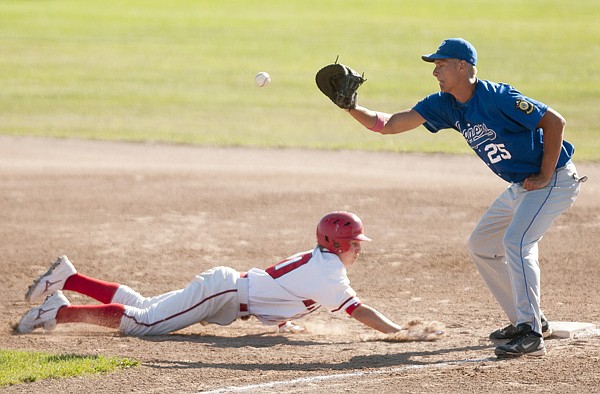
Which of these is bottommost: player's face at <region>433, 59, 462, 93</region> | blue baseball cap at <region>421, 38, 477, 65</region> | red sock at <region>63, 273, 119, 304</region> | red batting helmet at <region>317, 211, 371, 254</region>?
red sock at <region>63, 273, 119, 304</region>

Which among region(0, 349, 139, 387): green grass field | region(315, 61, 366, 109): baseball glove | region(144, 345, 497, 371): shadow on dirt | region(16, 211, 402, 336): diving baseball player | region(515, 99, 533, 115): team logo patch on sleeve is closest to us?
region(0, 349, 139, 387): green grass field

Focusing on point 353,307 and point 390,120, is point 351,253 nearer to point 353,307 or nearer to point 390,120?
point 353,307

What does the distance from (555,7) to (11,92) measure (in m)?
25.2

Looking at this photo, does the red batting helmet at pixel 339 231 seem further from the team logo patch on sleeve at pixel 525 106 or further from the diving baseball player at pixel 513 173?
the team logo patch on sleeve at pixel 525 106

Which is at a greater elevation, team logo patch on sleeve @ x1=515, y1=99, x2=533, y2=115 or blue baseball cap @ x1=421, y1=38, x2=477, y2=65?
blue baseball cap @ x1=421, y1=38, x2=477, y2=65

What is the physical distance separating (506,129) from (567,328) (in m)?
1.48

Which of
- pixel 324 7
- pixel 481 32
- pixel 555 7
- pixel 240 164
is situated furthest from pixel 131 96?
pixel 555 7

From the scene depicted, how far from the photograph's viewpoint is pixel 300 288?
267 inches

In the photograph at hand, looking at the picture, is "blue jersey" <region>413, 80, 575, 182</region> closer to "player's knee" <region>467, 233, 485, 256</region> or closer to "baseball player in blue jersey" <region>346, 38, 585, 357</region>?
"baseball player in blue jersey" <region>346, 38, 585, 357</region>

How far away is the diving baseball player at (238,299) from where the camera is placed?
266 inches

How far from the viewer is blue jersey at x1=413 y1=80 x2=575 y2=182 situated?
6344 millimetres

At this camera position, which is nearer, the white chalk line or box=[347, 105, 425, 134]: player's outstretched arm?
the white chalk line

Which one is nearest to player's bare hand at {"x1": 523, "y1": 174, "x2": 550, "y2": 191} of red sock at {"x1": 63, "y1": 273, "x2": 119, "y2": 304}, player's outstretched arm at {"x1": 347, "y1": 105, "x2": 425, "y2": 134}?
player's outstretched arm at {"x1": 347, "y1": 105, "x2": 425, "y2": 134}

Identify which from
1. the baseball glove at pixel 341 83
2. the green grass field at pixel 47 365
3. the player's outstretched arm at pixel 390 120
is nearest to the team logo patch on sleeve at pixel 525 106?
the player's outstretched arm at pixel 390 120
